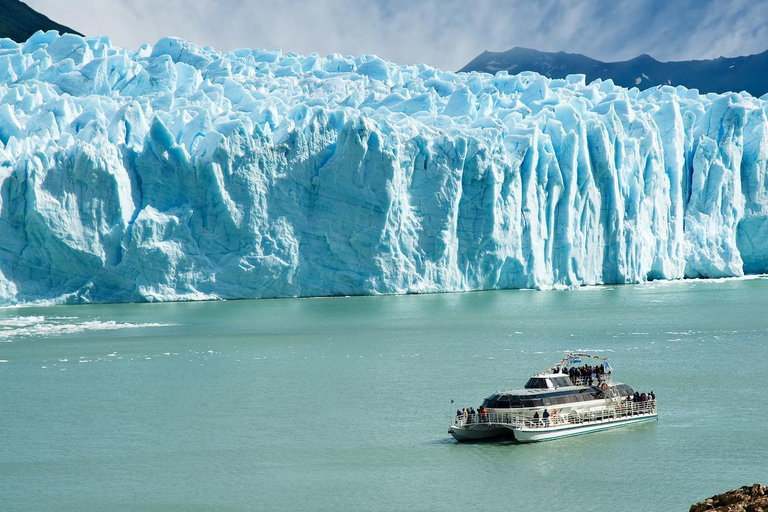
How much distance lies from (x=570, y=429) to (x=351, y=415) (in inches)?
140

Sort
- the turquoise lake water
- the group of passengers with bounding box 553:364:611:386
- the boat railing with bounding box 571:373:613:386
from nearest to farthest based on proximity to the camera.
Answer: the turquoise lake water → the boat railing with bounding box 571:373:613:386 → the group of passengers with bounding box 553:364:611:386

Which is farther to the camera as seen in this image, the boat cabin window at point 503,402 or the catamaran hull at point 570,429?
the boat cabin window at point 503,402

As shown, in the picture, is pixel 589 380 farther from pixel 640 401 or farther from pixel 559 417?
pixel 559 417

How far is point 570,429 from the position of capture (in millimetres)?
13844

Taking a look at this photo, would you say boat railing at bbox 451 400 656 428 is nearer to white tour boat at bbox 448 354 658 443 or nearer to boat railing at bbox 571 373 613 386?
white tour boat at bbox 448 354 658 443

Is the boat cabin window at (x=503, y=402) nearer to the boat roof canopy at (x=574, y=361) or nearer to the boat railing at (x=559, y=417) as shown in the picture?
the boat railing at (x=559, y=417)

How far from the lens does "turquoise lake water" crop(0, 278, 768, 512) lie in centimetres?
1099

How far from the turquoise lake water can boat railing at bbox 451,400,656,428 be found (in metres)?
0.31

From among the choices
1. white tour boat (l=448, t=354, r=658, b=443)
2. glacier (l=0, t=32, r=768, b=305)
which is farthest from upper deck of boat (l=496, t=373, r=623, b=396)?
glacier (l=0, t=32, r=768, b=305)

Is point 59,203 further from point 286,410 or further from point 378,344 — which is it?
point 286,410

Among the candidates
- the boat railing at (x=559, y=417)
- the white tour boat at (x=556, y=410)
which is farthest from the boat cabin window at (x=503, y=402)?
the boat railing at (x=559, y=417)

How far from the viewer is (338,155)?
36.3 m

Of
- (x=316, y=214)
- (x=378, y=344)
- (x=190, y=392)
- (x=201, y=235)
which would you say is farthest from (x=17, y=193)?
(x=190, y=392)

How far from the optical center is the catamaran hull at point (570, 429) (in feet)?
44.2
